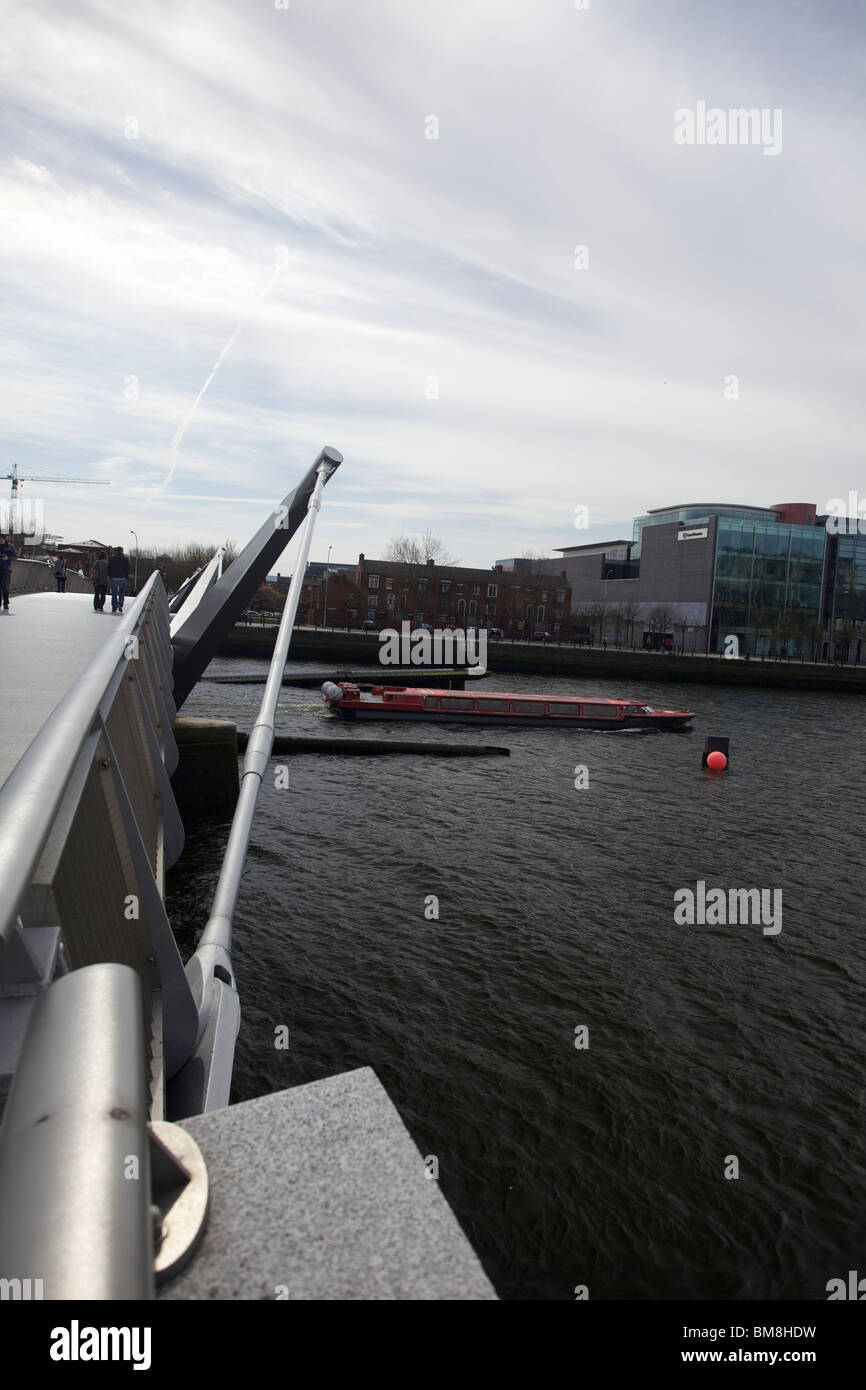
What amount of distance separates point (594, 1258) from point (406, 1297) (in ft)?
24.5

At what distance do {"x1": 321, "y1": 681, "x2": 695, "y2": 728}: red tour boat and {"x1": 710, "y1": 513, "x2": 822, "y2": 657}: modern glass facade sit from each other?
5557cm

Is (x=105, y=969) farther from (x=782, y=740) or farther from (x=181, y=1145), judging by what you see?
(x=782, y=740)

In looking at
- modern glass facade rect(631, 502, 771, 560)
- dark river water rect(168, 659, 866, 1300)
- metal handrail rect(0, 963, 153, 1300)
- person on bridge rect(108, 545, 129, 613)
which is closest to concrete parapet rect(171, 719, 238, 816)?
dark river water rect(168, 659, 866, 1300)

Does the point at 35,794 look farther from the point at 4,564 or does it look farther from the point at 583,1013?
the point at 4,564

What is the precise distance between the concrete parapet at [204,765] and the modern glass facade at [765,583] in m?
79.5

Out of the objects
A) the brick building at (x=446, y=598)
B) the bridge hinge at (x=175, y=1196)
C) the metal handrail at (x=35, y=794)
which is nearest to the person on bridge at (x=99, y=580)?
the metal handrail at (x=35, y=794)

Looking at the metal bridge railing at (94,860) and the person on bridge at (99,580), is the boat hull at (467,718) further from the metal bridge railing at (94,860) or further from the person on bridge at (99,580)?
the metal bridge railing at (94,860)

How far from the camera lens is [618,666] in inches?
2798

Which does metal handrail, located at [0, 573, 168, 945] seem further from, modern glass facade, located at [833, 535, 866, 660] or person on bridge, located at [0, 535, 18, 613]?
modern glass facade, located at [833, 535, 866, 660]

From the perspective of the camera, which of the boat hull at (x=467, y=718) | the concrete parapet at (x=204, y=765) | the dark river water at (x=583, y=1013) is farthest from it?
the boat hull at (x=467, y=718)

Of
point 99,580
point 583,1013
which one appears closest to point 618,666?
point 99,580

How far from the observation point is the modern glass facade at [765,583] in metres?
91.6
